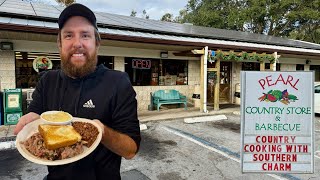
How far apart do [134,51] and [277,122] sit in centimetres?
840

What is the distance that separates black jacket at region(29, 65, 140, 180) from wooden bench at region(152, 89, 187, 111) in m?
9.44

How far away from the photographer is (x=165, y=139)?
7.10m

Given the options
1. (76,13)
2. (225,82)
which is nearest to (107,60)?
(225,82)

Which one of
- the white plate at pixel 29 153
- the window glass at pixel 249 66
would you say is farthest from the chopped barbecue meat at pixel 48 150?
the window glass at pixel 249 66

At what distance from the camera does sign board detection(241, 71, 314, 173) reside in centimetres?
336

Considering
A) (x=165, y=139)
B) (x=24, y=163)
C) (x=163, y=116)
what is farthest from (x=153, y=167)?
(x=163, y=116)

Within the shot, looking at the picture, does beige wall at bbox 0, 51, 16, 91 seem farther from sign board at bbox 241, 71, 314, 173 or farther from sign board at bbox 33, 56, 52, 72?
sign board at bbox 241, 71, 314, 173

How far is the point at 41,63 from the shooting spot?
9250mm

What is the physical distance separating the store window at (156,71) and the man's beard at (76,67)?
9459mm

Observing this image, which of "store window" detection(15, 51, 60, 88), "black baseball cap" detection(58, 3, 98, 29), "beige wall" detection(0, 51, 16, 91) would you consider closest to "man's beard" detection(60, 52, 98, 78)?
"black baseball cap" detection(58, 3, 98, 29)

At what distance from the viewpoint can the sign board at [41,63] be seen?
915 centimetres

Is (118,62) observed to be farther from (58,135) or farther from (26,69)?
(58,135)

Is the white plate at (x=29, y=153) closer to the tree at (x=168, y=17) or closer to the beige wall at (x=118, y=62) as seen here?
the beige wall at (x=118, y=62)

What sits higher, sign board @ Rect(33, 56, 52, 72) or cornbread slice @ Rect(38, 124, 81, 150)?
sign board @ Rect(33, 56, 52, 72)
